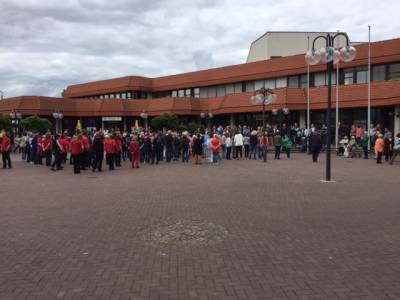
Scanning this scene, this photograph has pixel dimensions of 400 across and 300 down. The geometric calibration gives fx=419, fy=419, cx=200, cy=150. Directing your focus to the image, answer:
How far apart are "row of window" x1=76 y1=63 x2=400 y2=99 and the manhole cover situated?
27074mm

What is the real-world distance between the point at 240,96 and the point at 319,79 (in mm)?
7050

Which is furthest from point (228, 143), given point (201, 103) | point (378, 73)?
point (201, 103)

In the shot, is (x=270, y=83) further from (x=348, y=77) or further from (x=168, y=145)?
(x=168, y=145)

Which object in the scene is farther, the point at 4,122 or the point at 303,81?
the point at 303,81

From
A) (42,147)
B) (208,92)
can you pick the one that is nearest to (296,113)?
(208,92)

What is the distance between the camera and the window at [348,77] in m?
32.6

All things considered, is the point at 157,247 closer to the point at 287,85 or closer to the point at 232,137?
the point at 232,137

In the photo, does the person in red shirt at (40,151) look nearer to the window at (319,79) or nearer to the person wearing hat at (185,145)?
the person wearing hat at (185,145)

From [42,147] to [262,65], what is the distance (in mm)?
23795

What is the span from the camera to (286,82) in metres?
36.8

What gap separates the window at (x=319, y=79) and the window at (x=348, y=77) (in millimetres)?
1920

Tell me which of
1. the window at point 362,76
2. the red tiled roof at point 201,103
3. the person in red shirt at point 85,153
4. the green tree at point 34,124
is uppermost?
the window at point 362,76

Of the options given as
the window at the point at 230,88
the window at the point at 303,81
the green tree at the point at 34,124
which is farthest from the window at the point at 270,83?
the green tree at the point at 34,124

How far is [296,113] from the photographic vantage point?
3569 centimetres
